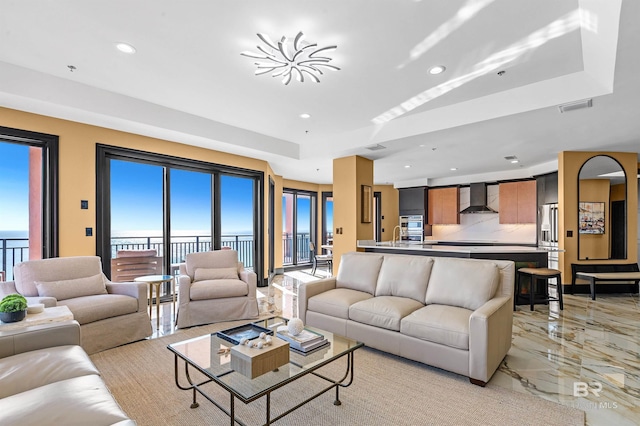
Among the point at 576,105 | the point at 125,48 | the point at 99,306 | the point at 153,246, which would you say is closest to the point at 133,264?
the point at 153,246

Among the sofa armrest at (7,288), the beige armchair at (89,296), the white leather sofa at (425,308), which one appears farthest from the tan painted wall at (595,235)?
the sofa armrest at (7,288)

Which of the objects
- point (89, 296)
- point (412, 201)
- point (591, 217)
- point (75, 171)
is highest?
point (75, 171)

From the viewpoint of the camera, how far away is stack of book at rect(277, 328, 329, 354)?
2.19m

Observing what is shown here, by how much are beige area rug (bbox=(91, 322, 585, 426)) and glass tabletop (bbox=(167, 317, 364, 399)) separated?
0.38m

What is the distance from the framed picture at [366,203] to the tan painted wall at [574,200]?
3380 millimetres

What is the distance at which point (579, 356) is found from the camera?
3.03 m

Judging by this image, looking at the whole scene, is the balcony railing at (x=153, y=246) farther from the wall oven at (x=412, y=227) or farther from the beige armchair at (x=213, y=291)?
the wall oven at (x=412, y=227)

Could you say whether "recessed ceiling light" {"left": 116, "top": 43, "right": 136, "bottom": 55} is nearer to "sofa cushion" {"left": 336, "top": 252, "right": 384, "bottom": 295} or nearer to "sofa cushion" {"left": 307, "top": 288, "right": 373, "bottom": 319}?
"sofa cushion" {"left": 307, "top": 288, "right": 373, "bottom": 319}

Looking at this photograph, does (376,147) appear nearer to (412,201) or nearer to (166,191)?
(166,191)

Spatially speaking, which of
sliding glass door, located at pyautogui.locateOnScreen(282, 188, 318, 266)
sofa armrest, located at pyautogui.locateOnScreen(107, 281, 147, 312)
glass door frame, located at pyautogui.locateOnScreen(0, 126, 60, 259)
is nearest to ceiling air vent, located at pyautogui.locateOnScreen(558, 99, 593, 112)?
sofa armrest, located at pyautogui.locateOnScreen(107, 281, 147, 312)

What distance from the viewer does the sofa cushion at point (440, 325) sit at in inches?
99.0

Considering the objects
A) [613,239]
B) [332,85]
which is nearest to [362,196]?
[332,85]

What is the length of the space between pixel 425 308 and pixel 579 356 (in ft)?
5.06

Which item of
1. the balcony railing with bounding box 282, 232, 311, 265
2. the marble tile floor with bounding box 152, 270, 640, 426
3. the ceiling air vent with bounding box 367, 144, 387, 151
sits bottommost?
the marble tile floor with bounding box 152, 270, 640, 426
